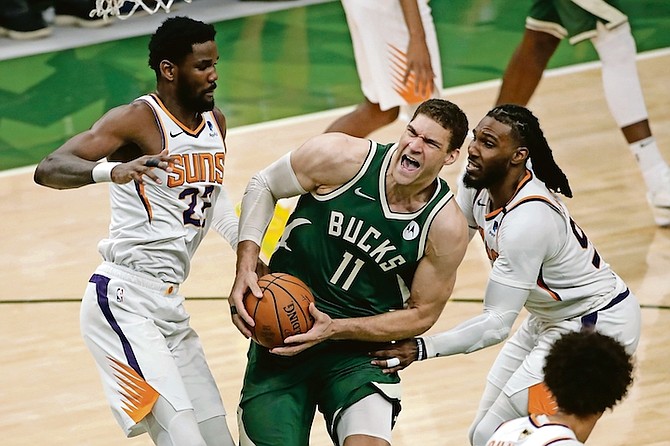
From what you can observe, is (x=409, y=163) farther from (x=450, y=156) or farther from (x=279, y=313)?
(x=279, y=313)

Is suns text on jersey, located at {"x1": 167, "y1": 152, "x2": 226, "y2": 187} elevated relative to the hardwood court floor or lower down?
elevated

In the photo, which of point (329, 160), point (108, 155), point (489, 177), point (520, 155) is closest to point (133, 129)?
point (108, 155)

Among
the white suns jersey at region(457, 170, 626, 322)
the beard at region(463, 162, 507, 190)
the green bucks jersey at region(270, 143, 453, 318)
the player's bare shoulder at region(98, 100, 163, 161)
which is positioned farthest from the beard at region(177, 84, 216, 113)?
the white suns jersey at region(457, 170, 626, 322)

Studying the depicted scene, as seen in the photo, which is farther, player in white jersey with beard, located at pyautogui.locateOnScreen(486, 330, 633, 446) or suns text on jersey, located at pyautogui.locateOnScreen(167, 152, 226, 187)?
suns text on jersey, located at pyautogui.locateOnScreen(167, 152, 226, 187)

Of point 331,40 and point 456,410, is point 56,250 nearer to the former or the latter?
point 456,410

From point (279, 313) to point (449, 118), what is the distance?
0.92 metres

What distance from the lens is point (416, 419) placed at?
554 centimetres

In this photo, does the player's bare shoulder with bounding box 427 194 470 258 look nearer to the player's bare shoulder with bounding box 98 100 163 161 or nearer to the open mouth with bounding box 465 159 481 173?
the open mouth with bounding box 465 159 481 173

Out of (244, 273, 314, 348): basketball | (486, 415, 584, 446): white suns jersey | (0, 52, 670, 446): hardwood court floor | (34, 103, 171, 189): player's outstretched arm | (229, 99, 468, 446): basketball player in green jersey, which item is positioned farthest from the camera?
(0, 52, 670, 446): hardwood court floor

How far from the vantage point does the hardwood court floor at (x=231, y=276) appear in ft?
18.3

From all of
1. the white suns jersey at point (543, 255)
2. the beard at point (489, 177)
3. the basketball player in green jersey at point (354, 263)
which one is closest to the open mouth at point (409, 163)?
the basketball player in green jersey at point (354, 263)

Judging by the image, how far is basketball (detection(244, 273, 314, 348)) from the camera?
437 cm

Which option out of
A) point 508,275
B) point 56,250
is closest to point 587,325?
point 508,275

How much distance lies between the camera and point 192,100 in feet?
14.8
